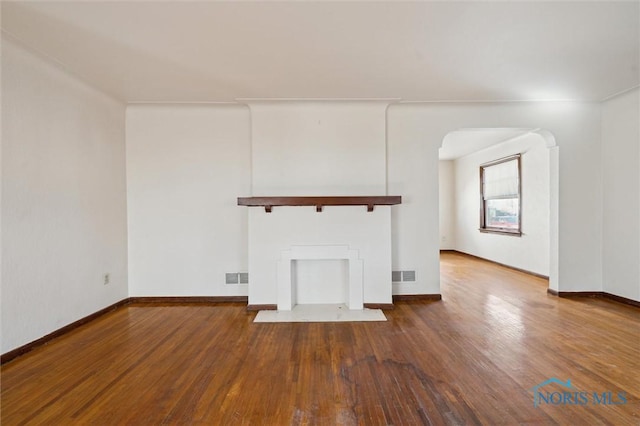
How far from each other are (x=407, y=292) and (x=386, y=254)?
68 centimetres

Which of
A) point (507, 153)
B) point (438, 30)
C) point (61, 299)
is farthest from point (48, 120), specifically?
point (507, 153)

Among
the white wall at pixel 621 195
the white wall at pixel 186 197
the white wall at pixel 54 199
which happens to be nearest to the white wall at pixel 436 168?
the white wall at pixel 621 195

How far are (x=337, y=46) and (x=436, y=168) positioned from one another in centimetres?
211

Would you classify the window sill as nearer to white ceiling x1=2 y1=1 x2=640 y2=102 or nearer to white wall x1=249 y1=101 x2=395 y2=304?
white ceiling x1=2 y1=1 x2=640 y2=102

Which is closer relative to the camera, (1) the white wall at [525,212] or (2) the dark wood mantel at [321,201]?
(2) the dark wood mantel at [321,201]

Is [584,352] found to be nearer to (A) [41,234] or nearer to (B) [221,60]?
(B) [221,60]

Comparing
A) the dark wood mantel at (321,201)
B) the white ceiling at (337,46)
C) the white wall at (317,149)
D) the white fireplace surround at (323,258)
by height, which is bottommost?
the white fireplace surround at (323,258)

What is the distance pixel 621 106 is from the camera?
3490 millimetres

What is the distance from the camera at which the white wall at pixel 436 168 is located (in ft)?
12.2

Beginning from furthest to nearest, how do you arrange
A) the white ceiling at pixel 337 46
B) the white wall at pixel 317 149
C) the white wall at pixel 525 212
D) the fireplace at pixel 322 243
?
1. the white wall at pixel 525 212
2. the white wall at pixel 317 149
3. the fireplace at pixel 322 243
4. the white ceiling at pixel 337 46

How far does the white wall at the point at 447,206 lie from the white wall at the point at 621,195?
4.00m

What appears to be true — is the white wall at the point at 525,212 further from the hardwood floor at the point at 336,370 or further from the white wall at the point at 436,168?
the hardwood floor at the point at 336,370

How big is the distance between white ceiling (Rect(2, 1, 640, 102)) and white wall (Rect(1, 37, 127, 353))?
277 millimetres

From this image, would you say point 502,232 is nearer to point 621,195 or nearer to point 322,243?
point 621,195
